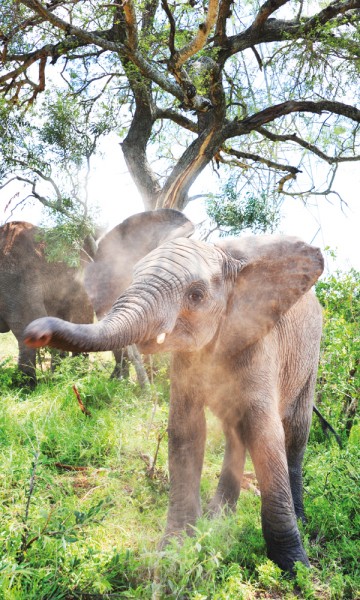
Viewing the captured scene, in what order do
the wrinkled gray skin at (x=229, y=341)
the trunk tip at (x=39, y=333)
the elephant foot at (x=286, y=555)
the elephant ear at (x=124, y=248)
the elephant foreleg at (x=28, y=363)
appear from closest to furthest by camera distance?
the trunk tip at (x=39, y=333)
the wrinkled gray skin at (x=229, y=341)
the elephant foot at (x=286, y=555)
the elephant ear at (x=124, y=248)
the elephant foreleg at (x=28, y=363)

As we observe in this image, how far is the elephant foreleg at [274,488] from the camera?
313 cm

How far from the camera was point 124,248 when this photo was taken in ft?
11.7

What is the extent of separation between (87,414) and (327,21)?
251 inches

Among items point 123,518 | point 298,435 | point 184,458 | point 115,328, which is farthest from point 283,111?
point 115,328

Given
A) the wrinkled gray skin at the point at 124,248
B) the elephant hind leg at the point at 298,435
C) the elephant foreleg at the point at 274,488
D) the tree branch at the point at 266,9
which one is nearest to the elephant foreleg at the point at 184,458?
the elephant foreleg at the point at 274,488

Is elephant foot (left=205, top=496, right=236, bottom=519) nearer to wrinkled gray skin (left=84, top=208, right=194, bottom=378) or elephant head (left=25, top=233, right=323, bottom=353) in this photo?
elephant head (left=25, top=233, right=323, bottom=353)

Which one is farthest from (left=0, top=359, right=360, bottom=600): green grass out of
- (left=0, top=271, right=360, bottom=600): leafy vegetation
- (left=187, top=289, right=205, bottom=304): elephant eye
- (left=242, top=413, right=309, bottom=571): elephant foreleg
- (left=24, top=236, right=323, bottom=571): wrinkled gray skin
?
(left=187, top=289, right=205, bottom=304): elephant eye

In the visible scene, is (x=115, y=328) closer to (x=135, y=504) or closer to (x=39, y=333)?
(x=39, y=333)

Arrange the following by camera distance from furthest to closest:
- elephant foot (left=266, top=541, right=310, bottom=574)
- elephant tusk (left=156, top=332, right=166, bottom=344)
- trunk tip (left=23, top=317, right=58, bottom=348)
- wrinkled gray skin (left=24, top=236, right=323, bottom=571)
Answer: elephant foot (left=266, top=541, right=310, bottom=574) < wrinkled gray skin (left=24, top=236, right=323, bottom=571) < elephant tusk (left=156, top=332, right=166, bottom=344) < trunk tip (left=23, top=317, right=58, bottom=348)

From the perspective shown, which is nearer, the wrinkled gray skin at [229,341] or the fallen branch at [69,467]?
the wrinkled gray skin at [229,341]

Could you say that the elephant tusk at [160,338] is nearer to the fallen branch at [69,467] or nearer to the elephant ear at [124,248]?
the elephant ear at [124,248]

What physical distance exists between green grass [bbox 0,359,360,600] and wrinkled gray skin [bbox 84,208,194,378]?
1020 millimetres

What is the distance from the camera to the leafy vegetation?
111 inches

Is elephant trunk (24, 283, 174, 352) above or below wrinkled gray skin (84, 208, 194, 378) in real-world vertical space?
below
